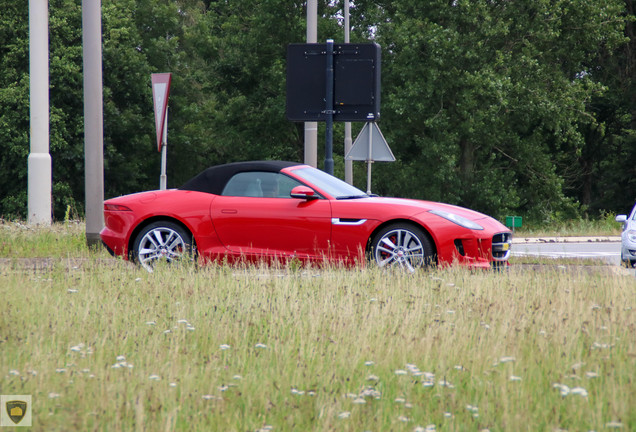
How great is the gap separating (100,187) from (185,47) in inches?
1363

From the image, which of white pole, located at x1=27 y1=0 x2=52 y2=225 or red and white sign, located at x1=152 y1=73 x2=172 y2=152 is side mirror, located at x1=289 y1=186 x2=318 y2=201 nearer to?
red and white sign, located at x1=152 y1=73 x2=172 y2=152

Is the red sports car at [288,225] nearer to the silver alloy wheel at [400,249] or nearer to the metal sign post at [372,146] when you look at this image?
the silver alloy wheel at [400,249]

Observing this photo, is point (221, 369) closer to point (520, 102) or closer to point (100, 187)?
point (100, 187)

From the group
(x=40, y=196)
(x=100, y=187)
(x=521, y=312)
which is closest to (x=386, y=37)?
(x=40, y=196)

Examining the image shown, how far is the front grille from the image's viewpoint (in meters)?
9.76

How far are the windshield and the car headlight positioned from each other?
118 centimetres

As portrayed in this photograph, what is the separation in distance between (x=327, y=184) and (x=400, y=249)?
143 cm

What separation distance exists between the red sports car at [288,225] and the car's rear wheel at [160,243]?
1 centimetres

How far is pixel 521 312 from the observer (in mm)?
6551

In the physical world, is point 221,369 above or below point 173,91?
below

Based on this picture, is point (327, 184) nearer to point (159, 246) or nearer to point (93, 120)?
point (159, 246)

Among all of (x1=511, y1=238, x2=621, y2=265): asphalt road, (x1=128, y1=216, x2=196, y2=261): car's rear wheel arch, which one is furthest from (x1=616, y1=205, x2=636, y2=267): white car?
(x1=128, y1=216, x2=196, y2=261): car's rear wheel arch

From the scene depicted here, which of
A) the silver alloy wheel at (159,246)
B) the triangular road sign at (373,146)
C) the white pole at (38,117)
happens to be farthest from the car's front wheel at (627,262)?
the white pole at (38,117)

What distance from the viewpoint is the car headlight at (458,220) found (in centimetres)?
955
